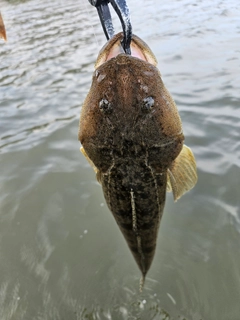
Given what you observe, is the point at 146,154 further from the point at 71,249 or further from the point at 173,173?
the point at 71,249

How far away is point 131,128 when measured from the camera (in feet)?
6.88

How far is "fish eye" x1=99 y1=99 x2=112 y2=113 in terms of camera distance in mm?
2080

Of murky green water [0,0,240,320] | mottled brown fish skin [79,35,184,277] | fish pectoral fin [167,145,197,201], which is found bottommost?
murky green water [0,0,240,320]

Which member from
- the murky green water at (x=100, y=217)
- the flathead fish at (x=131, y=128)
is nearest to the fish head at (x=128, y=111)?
the flathead fish at (x=131, y=128)

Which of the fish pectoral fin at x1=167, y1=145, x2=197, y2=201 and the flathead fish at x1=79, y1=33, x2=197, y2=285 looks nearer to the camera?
the flathead fish at x1=79, y1=33, x2=197, y2=285

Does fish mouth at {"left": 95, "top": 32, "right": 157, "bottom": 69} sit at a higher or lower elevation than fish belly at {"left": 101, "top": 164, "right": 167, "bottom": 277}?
higher

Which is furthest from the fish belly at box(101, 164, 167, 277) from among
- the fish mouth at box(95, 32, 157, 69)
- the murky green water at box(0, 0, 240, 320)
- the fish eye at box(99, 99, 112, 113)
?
the murky green water at box(0, 0, 240, 320)

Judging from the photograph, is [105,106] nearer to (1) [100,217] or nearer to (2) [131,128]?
(2) [131,128]

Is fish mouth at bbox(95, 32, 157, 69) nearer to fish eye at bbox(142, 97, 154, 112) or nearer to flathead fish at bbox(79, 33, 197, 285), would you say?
flathead fish at bbox(79, 33, 197, 285)

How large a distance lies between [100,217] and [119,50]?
9.81ft

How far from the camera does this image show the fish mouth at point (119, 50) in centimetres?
208

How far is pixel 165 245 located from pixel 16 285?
1711 millimetres

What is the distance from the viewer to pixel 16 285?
159 inches

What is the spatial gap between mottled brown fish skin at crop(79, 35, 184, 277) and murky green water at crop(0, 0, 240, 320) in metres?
1.93
